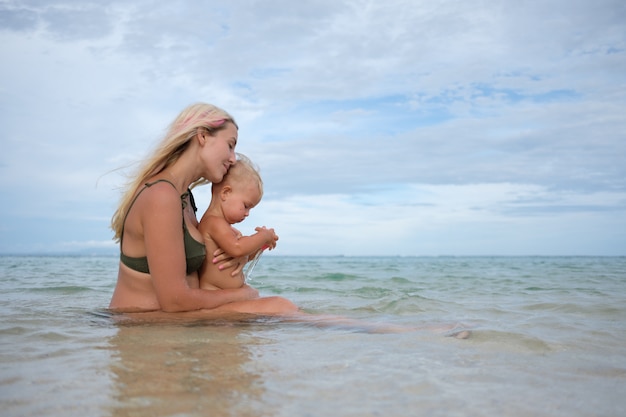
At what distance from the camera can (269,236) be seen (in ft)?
14.6

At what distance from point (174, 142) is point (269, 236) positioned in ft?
3.58

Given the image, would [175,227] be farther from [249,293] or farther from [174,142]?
[249,293]

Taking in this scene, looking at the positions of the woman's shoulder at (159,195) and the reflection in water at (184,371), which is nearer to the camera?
the reflection in water at (184,371)

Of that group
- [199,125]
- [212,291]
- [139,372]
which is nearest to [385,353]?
[139,372]

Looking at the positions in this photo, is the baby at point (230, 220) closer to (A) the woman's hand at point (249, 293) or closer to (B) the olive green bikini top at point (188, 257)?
(A) the woman's hand at point (249, 293)

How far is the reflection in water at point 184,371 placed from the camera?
2.01 meters

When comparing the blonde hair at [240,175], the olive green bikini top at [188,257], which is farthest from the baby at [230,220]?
the olive green bikini top at [188,257]

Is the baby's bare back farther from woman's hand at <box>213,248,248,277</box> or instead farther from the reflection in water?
the reflection in water

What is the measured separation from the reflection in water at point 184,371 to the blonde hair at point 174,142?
917 mm

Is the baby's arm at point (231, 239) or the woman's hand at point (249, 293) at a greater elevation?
the baby's arm at point (231, 239)

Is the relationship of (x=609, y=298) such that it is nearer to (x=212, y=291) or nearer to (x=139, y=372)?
(x=212, y=291)

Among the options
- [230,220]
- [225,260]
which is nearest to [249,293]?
[225,260]

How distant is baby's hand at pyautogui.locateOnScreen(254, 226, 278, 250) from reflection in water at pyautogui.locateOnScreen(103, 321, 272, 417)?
95 cm

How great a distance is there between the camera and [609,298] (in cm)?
689
